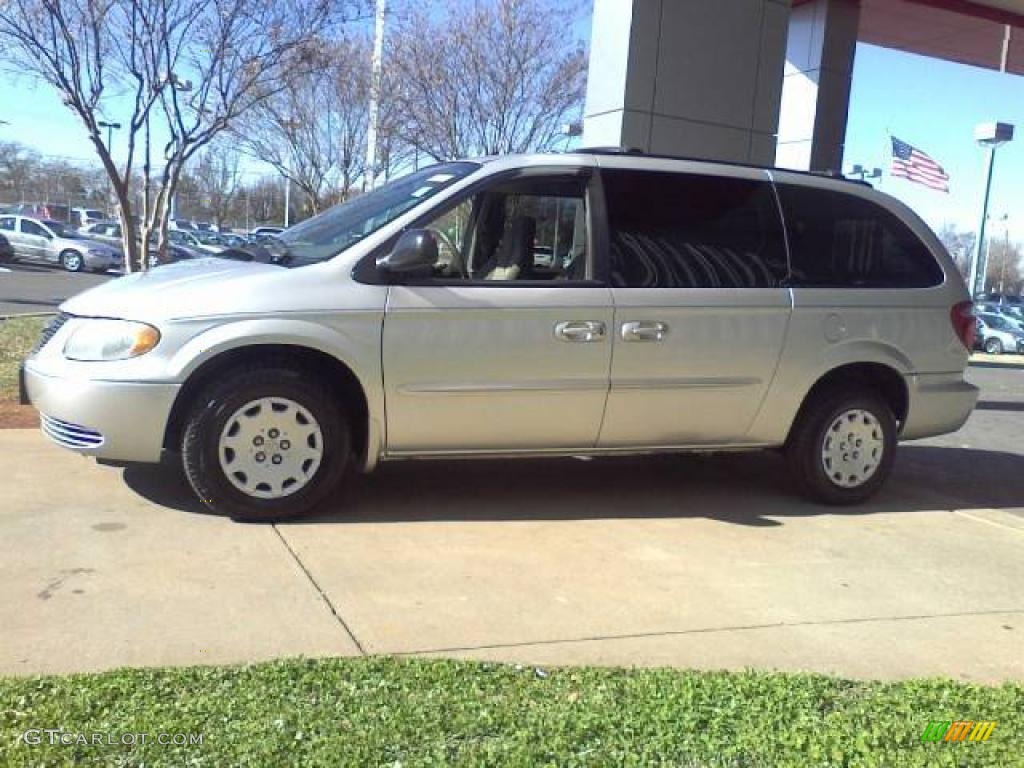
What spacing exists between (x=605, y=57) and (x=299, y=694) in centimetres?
800

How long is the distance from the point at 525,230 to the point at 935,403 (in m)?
2.81

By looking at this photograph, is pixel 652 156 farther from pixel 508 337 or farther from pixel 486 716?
pixel 486 716

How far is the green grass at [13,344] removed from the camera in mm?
7824

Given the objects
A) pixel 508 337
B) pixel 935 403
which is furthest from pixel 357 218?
pixel 935 403

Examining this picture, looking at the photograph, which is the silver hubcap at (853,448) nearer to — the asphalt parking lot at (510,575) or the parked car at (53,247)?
the asphalt parking lot at (510,575)

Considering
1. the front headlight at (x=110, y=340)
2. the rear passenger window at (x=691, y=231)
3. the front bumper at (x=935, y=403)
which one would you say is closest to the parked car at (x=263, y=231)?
the front headlight at (x=110, y=340)

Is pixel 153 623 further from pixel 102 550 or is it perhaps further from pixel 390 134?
pixel 390 134

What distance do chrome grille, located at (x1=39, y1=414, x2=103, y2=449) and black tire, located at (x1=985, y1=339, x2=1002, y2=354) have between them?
33521 millimetres

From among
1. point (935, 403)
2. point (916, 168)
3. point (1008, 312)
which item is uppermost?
point (916, 168)

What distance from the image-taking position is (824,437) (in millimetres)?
5859

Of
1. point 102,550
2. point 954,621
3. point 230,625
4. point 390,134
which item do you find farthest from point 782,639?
point 390,134

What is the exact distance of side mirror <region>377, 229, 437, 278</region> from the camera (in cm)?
470

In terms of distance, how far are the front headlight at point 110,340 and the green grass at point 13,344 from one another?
3.24m

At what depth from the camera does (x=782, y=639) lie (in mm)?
3891
